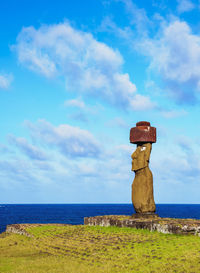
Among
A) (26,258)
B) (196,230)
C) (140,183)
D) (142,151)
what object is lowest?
(26,258)

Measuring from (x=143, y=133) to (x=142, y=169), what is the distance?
247cm

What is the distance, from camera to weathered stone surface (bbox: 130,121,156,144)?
21281 millimetres

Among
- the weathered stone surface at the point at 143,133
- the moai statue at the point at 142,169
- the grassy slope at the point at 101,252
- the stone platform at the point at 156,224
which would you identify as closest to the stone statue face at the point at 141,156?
the moai statue at the point at 142,169

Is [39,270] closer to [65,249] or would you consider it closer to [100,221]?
[65,249]

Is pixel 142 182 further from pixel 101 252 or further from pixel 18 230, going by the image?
pixel 18 230

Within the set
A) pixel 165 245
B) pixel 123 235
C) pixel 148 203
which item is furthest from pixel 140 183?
pixel 165 245

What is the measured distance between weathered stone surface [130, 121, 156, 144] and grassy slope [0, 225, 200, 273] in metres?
6.17

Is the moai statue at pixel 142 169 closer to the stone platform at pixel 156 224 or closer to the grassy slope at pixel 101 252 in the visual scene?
the stone platform at pixel 156 224

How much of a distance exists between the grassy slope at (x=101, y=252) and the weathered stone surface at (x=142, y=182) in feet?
9.72

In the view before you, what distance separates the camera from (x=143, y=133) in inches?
839

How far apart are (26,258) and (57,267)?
8.48 feet

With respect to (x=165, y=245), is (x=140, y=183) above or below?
above

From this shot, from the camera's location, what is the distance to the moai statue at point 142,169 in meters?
21.0

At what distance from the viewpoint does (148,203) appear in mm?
20875
